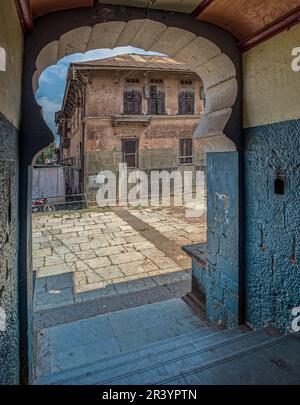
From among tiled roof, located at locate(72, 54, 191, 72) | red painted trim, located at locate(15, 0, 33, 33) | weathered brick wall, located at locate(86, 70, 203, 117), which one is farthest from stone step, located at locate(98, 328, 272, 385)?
tiled roof, located at locate(72, 54, 191, 72)

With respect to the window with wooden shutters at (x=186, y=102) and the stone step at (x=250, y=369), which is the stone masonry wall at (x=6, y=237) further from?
the window with wooden shutters at (x=186, y=102)

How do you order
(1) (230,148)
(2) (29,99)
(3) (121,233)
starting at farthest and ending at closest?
(3) (121,233), (1) (230,148), (2) (29,99)

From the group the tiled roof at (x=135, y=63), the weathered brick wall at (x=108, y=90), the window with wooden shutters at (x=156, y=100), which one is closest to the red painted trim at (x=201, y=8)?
the tiled roof at (x=135, y=63)

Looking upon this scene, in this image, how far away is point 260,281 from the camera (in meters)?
2.50

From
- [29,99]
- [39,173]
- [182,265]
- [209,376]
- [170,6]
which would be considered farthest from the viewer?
[39,173]

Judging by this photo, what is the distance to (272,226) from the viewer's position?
2332 millimetres

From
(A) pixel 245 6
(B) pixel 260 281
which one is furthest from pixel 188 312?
(A) pixel 245 6

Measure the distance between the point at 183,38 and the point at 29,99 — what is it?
140 cm

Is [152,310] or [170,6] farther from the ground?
[170,6]

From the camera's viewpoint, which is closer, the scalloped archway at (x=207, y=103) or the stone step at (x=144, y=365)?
the stone step at (x=144, y=365)

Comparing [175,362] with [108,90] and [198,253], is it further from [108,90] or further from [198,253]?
[108,90]

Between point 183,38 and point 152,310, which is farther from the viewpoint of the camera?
point 152,310

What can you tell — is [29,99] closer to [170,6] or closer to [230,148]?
[170,6]

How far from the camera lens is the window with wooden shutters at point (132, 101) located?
14.0m
